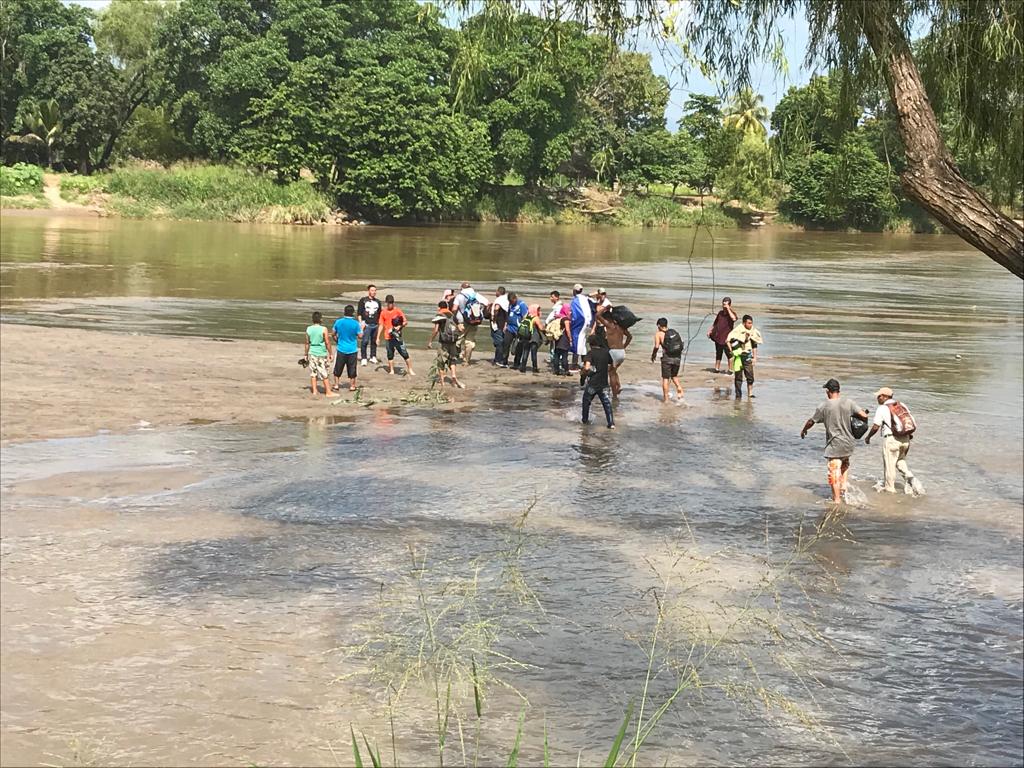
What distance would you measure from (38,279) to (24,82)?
48.3 m

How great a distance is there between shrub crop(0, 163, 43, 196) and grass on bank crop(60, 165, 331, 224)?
54.2 inches

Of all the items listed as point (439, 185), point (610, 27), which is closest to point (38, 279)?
point (610, 27)

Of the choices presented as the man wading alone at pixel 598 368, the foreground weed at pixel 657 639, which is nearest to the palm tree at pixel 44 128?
the man wading alone at pixel 598 368

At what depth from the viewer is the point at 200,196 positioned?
68375 millimetres

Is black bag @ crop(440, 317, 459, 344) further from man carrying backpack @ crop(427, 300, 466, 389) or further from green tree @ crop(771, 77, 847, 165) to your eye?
green tree @ crop(771, 77, 847, 165)

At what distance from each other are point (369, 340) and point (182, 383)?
13.2ft

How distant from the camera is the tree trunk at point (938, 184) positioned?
5551mm

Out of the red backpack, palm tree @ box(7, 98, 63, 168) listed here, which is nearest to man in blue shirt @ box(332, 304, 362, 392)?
the red backpack

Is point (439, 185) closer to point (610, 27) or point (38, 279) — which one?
point (38, 279)

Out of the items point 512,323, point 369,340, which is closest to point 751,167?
point 512,323

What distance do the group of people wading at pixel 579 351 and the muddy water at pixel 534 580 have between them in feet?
2.18

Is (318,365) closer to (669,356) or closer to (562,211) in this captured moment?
(669,356)

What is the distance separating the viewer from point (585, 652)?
30.7 feet

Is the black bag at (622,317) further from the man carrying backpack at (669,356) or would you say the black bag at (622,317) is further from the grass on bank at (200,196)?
the grass on bank at (200,196)
